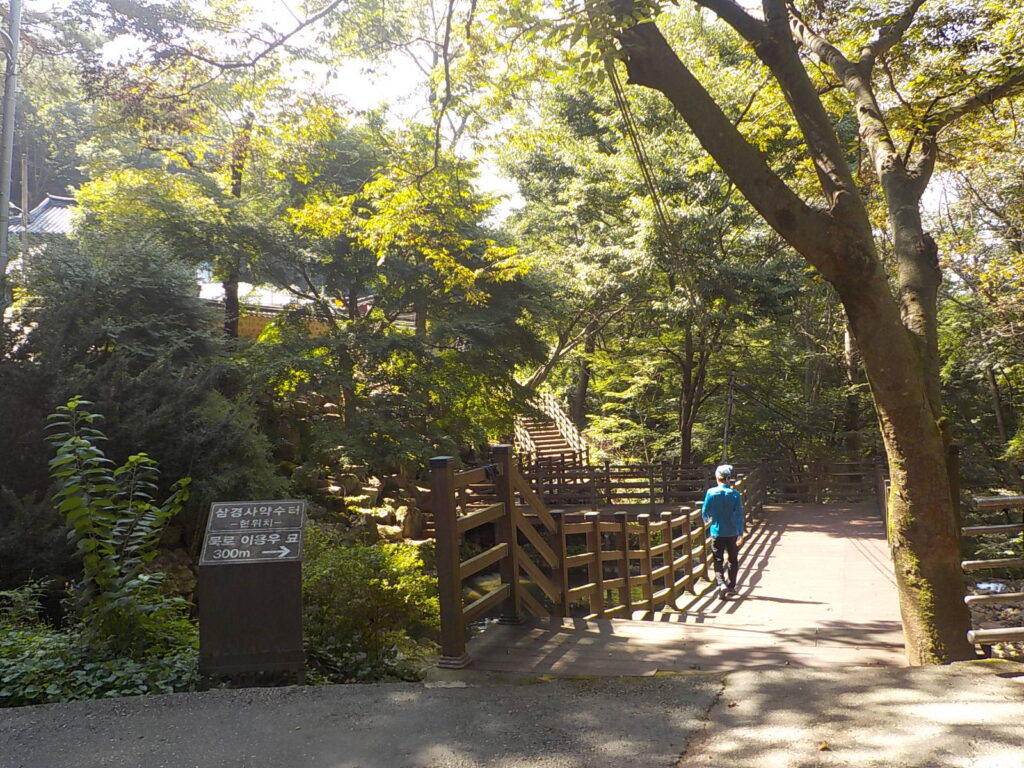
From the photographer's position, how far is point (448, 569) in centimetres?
511

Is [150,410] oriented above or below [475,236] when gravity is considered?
below

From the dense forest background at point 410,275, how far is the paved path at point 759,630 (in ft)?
5.20

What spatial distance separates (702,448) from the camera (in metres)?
30.2

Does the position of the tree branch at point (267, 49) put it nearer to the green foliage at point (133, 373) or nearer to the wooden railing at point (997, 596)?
the green foliage at point (133, 373)

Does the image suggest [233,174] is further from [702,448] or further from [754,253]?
[702,448]

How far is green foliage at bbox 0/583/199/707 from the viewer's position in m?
4.76

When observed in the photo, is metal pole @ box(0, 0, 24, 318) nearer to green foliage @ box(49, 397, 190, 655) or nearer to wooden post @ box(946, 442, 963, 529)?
green foliage @ box(49, 397, 190, 655)

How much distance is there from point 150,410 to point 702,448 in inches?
931

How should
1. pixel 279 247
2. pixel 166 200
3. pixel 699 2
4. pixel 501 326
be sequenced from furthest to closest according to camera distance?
pixel 501 326
pixel 279 247
pixel 166 200
pixel 699 2

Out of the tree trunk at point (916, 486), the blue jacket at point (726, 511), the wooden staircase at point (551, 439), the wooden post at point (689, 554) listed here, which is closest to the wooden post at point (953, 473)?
the tree trunk at point (916, 486)

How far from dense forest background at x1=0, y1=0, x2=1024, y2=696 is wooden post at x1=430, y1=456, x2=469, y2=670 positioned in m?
0.96

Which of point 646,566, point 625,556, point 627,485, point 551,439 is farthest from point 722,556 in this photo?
point 551,439

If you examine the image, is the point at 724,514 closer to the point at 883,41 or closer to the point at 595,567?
the point at 595,567

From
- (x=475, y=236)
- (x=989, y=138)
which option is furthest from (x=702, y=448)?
(x=989, y=138)
